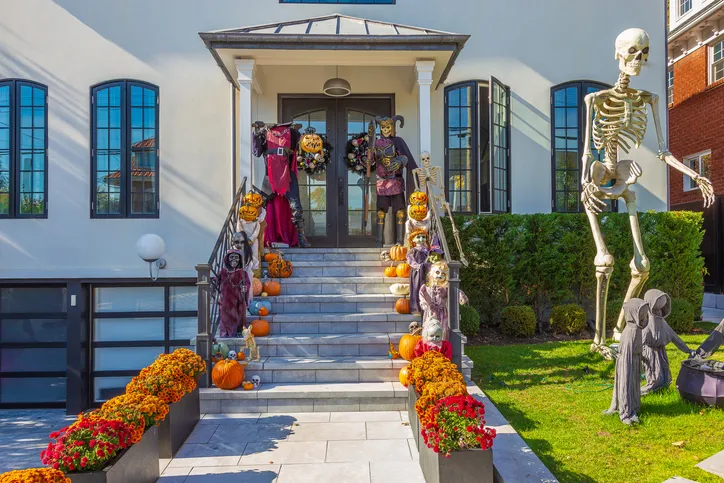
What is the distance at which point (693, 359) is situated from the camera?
4.82m

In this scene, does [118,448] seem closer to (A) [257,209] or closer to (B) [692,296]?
(A) [257,209]

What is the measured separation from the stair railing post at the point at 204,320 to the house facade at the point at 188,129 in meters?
3.69

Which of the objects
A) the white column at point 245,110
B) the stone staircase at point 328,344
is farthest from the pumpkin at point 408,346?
the white column at point 245,110

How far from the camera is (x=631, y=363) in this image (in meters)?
4.34

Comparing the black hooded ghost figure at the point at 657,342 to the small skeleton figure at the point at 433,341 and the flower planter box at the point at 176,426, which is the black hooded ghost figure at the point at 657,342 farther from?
the flower planter box at the point at 176,426

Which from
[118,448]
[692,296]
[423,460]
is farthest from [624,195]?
[118,448]

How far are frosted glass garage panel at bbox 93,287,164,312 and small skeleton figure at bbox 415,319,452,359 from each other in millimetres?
6397

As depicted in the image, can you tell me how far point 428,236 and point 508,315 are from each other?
2.32 m

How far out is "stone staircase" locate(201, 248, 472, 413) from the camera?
16.7ft

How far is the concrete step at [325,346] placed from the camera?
581 cm

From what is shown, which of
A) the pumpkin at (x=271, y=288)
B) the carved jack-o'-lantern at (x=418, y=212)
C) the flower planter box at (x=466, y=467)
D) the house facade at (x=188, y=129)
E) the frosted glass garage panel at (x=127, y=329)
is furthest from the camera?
the frosted glass garage panel at (x=127, y=329)

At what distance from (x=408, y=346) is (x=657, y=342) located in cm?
246

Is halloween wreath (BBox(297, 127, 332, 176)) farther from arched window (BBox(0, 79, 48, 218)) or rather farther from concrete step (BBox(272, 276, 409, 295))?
arched window (BBox(0, 79, 48, 218))

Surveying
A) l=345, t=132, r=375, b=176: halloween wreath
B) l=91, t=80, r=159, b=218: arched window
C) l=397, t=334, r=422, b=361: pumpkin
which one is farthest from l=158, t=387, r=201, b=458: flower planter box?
l=91, t=80, r=159, b=218: arched window
